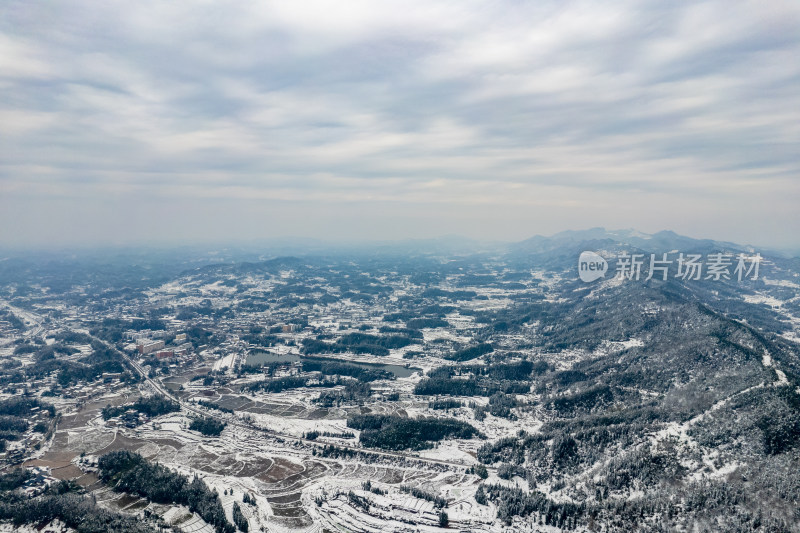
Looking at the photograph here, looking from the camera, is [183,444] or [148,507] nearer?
[148,507]

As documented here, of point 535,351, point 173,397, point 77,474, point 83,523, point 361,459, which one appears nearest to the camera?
point 83,523

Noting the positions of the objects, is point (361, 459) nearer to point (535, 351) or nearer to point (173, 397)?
point (173, 397)

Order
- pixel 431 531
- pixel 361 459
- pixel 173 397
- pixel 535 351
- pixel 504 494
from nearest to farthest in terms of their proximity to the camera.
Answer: pixel 431 531, pixel 504 494, pixel 361 459, pixel 173 397, pixel 535 351

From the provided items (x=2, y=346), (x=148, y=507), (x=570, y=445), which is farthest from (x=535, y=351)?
(x=2, y=346)

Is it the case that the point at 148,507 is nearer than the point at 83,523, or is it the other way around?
the point at 83,523

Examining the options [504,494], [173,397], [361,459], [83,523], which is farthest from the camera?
[173,397]

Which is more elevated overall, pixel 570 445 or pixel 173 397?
pixel 570 445

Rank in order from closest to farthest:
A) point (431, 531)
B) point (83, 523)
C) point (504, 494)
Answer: point (83, 523)
point (431, 531)
point (504, 494)

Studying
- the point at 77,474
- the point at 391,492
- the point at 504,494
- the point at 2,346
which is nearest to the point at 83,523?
the point at 77,474

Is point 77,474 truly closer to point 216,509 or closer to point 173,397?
point 216,509
